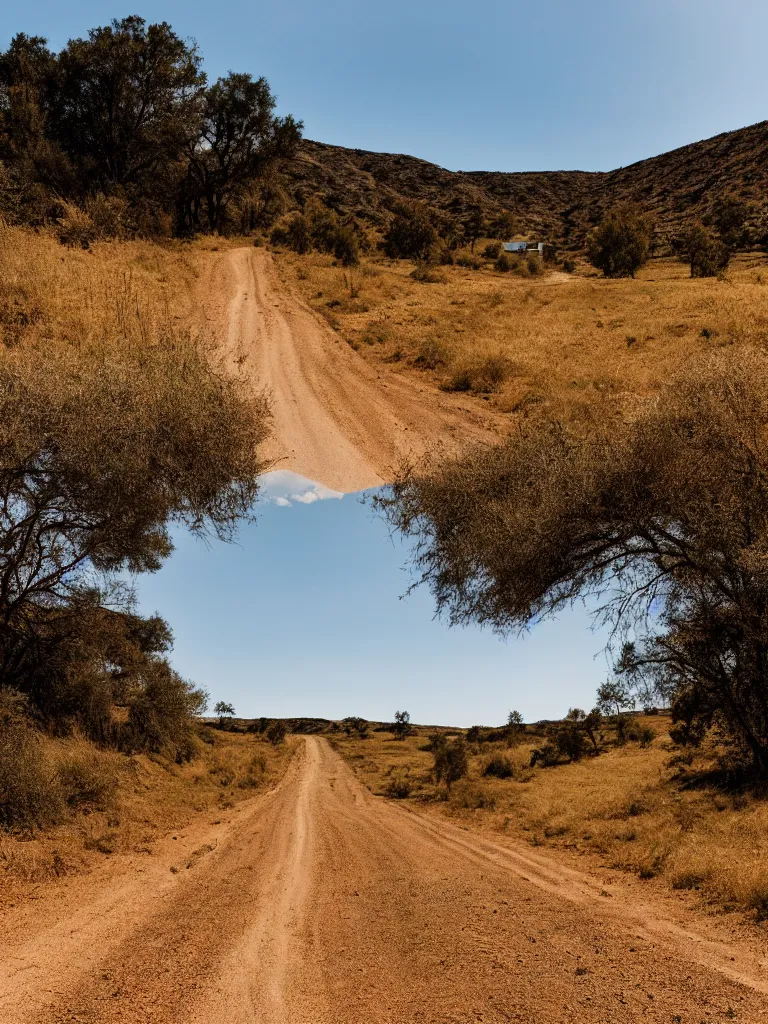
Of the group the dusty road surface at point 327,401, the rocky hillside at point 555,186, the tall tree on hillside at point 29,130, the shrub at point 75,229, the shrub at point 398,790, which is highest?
the rocky hillside at point 555,186

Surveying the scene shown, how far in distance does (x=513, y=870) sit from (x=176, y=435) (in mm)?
8089

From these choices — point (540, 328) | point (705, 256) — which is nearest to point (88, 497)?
point (540, 328)

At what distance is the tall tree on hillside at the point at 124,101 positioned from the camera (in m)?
34.6

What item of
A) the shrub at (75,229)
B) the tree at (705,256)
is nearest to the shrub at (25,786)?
the shrub at (75,229)

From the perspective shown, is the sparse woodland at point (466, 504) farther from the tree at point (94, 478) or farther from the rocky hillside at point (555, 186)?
the rocky hillside at point (555, 186)

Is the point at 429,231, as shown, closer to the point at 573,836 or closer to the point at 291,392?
the point at 291,392

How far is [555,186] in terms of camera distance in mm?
114688

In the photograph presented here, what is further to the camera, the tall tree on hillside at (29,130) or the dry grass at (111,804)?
the tall tree on hillside at (29,130)

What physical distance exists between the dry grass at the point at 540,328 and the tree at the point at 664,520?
3.17 meters

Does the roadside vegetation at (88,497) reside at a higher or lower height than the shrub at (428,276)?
lower

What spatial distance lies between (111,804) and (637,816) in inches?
339

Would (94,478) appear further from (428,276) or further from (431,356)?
(428,276)

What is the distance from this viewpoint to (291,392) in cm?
1598

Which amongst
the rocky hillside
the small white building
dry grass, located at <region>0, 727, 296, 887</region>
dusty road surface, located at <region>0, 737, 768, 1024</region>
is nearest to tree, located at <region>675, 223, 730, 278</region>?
the rocky hillside
